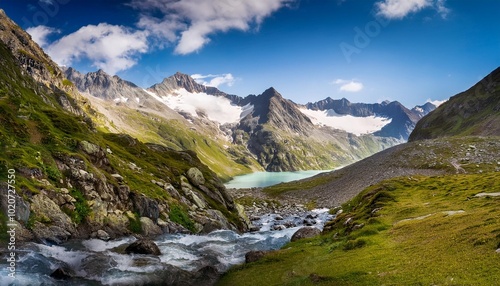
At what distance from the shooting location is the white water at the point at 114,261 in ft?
88.5

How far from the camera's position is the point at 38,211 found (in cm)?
3422

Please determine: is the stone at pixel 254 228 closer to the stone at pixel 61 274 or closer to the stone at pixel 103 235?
the stone at pixel 103 235

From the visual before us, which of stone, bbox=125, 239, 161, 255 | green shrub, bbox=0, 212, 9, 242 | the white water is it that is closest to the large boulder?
the white water

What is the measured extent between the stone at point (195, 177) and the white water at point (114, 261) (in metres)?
30.2

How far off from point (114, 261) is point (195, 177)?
45.6m

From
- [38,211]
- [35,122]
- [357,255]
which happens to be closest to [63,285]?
[38,211]

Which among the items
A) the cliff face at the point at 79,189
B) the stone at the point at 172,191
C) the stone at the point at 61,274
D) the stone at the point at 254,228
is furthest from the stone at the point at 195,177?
the stone at the point at 61,274

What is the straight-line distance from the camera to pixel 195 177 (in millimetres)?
77625

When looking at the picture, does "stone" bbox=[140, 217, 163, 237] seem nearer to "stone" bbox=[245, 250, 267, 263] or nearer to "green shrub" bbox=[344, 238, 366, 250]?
"stone" bbox=[245, 250, 267, 263]

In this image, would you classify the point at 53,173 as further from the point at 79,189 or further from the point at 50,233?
the point at 50,233

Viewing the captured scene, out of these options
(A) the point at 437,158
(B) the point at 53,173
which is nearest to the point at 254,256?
(B) the point at 53,173

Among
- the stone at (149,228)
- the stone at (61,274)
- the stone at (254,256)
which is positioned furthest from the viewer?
the stone at (149,228)

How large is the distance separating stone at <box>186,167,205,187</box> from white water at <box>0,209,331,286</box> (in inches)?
1191

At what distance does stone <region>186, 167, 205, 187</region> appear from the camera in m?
76.4
